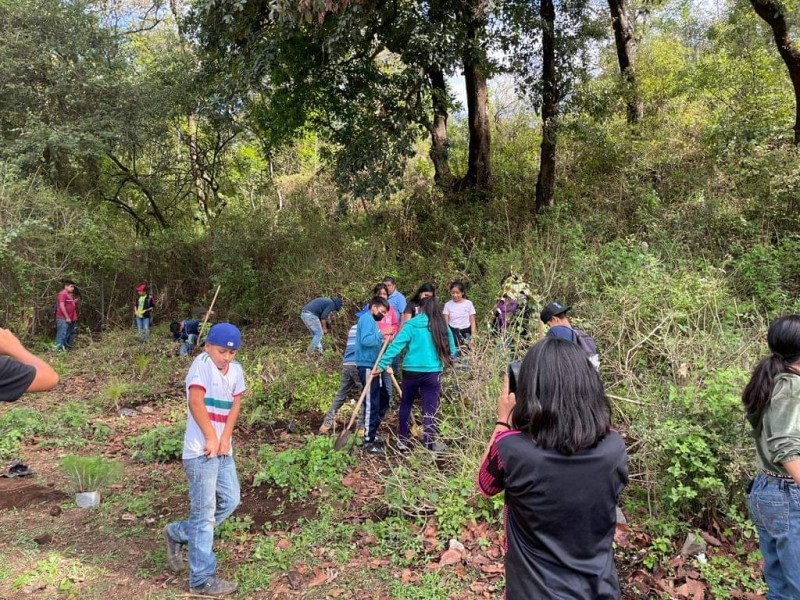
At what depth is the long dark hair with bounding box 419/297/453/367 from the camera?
5145mm

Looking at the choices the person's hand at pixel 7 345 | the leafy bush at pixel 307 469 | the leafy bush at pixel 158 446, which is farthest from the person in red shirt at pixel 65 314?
the person's hand at pixel 7 345

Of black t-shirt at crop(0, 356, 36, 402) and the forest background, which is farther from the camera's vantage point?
the forest background

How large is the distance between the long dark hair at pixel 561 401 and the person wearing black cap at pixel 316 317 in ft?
24.3

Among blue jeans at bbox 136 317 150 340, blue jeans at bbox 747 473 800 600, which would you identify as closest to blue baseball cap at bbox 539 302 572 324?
blue jeans at bbox 747 473 800 600

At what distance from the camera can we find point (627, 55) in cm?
1091

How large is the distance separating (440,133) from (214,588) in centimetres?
1077

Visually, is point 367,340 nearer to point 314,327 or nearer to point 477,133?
point 314,327

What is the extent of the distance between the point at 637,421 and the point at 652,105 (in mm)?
9304

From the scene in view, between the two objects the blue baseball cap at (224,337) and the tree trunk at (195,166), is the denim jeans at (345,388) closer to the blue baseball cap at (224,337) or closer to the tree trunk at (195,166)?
the blue baseball cap at (224,337)

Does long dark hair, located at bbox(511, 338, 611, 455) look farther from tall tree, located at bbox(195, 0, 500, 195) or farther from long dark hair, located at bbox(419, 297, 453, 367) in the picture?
tall tree, located at bbox(195, 0, 500, 195)

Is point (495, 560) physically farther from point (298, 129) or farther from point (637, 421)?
point (298, 129)

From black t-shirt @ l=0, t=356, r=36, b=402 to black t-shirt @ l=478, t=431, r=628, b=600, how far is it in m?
2.09

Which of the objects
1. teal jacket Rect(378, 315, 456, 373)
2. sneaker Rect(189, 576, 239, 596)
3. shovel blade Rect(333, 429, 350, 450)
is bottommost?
sneaker Rect(189, 576, 239, 596)

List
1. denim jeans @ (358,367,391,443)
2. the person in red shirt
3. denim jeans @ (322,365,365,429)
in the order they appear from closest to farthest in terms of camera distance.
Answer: denim jeans @ (358,367,391,443) → denim jeans @ (322,365,365,429) → the person in red shirt
